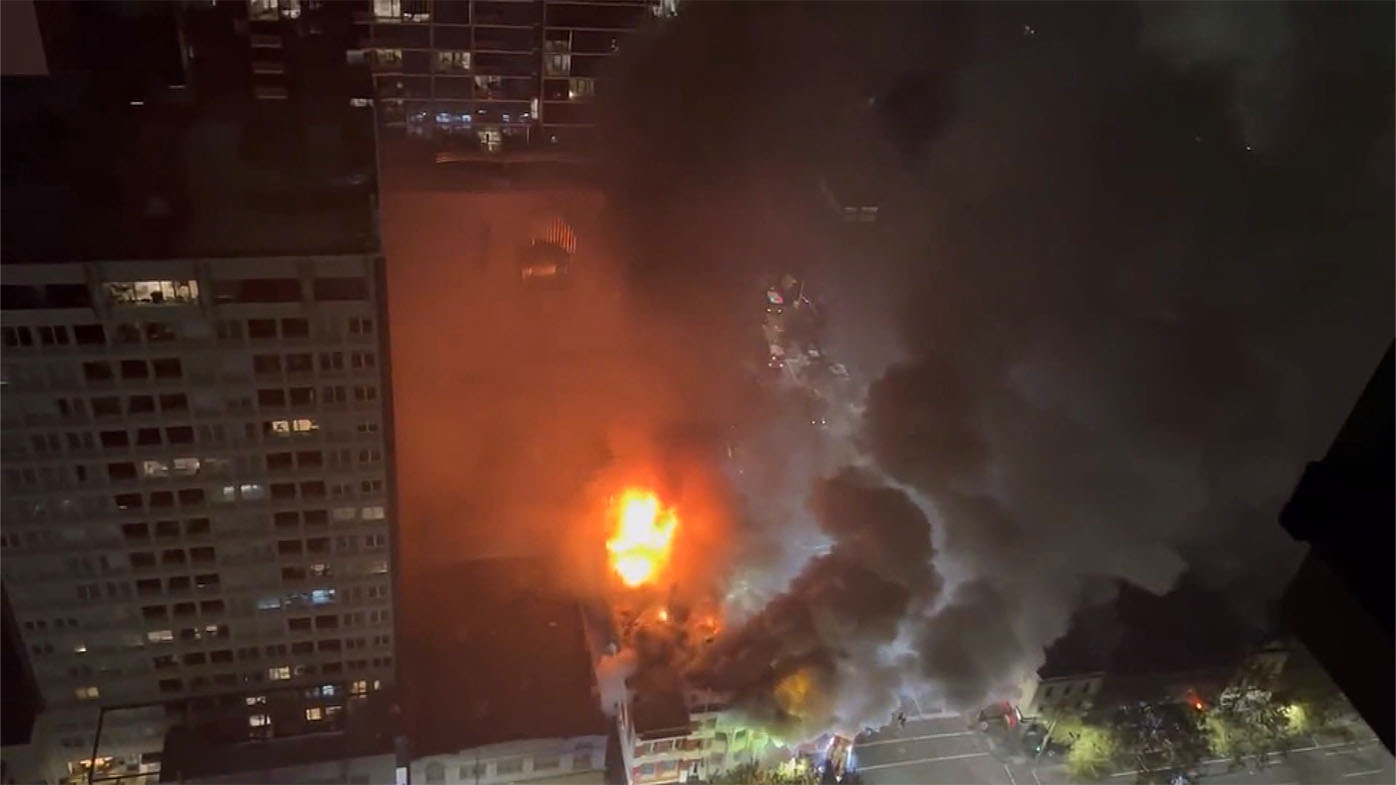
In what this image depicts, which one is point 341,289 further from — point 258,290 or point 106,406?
point 106,406

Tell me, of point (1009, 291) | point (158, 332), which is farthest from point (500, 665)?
point (1009, 291)

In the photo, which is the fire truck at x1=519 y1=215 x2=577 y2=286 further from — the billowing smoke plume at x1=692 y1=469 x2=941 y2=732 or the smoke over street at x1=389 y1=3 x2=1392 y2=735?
the billowing smoke plume at x1=692 y1=469 x2=941 y2=732

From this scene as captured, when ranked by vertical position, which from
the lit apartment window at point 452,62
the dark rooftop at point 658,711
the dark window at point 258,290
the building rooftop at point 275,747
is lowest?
the dark rooftop at point 658,711

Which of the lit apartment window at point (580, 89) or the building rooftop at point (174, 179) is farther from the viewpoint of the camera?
the lit apartment window at point (580, 89)

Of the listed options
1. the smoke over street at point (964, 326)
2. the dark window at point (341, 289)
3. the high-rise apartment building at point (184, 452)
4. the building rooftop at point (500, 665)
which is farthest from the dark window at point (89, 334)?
the building rooftop at point (500, 665)

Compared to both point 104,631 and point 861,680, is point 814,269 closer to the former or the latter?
point 861,680

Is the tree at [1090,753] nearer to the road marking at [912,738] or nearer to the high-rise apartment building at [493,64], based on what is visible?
the road marking at [912,738]
